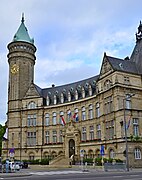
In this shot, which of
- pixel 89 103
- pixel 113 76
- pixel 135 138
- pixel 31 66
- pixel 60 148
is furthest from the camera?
pixel 31 66

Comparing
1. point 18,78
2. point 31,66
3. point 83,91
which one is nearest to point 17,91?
point 18,78

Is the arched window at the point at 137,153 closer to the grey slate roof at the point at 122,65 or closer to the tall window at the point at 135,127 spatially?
the tall window at the point at 135,127

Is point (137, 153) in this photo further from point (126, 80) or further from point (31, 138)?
point (31, 138)

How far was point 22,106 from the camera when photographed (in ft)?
241

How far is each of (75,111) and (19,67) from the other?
784 inches

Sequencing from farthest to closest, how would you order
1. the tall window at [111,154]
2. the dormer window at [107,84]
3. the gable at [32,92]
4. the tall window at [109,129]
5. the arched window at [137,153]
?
the gable at [32,92] → the dormer window at [107,84] → the tall window at [109,129] → the tall window at [111,154] → the arched window at [137,153]

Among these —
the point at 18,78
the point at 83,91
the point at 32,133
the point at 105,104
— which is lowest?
the point at 32,133

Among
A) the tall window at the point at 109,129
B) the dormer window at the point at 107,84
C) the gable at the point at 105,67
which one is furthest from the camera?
the dormer window at the point at 107,84

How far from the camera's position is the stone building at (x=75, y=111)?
50.4 meters

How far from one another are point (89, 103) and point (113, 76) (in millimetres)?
13003

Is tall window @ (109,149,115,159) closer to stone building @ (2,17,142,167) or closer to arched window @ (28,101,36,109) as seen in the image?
stone building @ (2,17,142,167)

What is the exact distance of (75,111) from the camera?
220 ft

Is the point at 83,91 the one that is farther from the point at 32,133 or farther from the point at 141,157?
the point at 141,157

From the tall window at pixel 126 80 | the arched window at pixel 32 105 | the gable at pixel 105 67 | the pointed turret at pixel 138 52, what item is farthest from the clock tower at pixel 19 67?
the tall window at pixel 126 80
